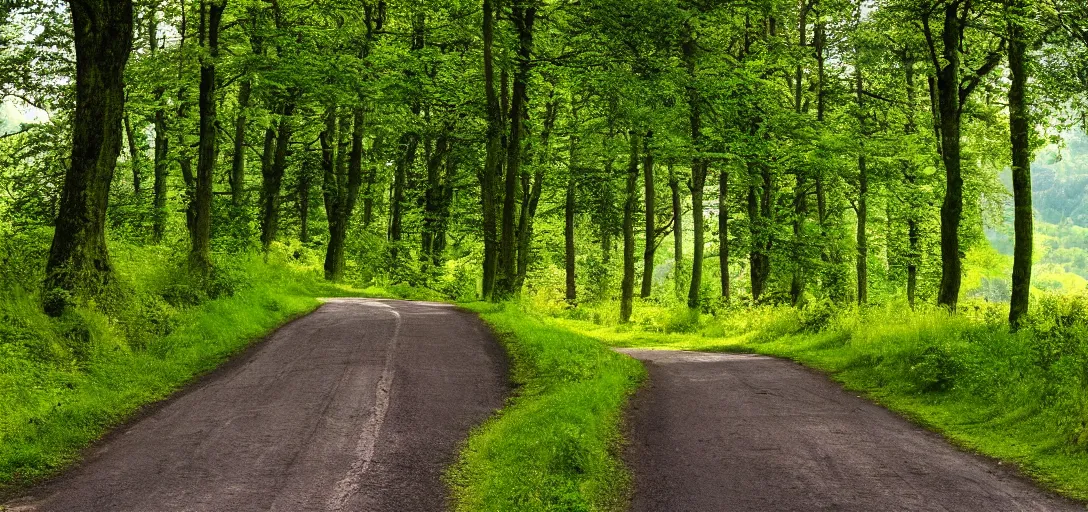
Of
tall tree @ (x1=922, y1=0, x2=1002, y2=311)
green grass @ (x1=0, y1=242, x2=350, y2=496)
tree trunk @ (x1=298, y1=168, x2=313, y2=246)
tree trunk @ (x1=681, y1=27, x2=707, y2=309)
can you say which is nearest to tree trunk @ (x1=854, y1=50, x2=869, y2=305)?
tree trunk @ (x1=681, y1=27, x2=707, y2=309)

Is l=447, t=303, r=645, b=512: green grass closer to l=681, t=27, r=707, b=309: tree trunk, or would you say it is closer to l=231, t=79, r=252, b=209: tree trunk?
l=681, t=27, r=707, b=309: tree trunk

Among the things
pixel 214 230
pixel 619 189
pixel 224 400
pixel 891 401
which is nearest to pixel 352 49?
pixel 214 230

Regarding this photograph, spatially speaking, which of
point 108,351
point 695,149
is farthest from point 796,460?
point 695,149

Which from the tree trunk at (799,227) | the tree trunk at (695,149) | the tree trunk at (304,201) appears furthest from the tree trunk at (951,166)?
the tree trunk at (304,201)

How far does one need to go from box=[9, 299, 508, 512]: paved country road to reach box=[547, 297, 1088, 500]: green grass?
6.71 metres

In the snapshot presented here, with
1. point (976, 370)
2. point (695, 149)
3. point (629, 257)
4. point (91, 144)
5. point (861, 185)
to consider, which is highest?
point (695, 149)

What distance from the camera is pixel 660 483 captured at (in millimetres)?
9078

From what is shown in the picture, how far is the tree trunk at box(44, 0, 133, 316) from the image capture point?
1371 centimetres

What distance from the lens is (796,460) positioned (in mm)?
9570

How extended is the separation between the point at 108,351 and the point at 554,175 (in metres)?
24.3

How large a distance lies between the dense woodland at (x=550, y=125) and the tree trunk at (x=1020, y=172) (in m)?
0.07

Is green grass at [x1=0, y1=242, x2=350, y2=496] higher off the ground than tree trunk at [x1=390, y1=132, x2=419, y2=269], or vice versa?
tree trunk at [x1=390, y1=132, x2=419, y2=269]

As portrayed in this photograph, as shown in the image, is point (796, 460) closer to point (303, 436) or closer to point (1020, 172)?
point (303, 436)

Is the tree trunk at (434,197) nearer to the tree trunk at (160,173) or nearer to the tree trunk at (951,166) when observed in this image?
the tree trunk at (160,173)
